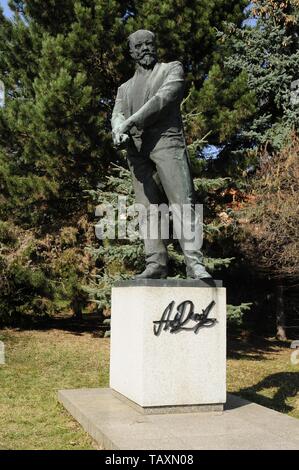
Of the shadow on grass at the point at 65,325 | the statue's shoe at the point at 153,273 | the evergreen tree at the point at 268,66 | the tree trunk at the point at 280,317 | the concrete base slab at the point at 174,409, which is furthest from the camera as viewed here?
the tree trunk at the point at 280,317

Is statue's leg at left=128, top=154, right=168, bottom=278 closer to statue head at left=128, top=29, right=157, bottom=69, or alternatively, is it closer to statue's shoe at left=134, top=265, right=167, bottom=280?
statue's shoe at left=134, top=265, right=167, bottom=280

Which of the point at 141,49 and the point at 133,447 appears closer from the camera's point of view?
the point at 133,447

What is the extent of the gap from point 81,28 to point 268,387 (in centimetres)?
789

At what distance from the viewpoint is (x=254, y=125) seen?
513 inches

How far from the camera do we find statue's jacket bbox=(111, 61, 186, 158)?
5.11 m

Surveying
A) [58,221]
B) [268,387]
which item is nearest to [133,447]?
[268,387]

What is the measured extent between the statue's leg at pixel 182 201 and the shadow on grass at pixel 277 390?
272 cm

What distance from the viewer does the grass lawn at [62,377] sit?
5.18 m

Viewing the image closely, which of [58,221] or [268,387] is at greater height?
[58,221]

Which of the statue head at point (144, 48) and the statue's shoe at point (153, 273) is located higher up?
the statue head at point (144, 48)
